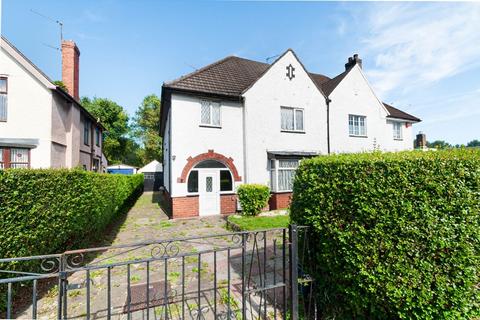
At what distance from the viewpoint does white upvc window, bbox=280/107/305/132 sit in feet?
44.4

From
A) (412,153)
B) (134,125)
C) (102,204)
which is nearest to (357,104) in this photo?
(412,153)

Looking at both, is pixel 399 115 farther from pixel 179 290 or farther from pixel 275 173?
pixel 179 290

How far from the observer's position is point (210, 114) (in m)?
11.7

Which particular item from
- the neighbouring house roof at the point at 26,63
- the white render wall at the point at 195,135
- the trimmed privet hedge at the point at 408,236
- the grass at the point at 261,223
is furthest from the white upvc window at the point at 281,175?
the neighbouring house roof at the point at 26,63

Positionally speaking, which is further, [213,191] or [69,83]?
[69,83]

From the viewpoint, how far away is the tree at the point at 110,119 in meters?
35.5

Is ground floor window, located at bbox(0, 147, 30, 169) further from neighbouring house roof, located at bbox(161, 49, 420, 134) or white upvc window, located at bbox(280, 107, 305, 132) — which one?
white upvc window, located at bbox(280, 107, 305, 132)

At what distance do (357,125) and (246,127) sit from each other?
9.21m

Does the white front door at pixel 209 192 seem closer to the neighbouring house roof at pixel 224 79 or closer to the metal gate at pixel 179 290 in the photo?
the neighbouring house roof at pixel 224 79

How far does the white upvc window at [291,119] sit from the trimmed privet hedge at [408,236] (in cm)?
1088

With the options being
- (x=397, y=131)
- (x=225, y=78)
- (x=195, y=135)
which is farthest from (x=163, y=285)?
(x=397, y=131)

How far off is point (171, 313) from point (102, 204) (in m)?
4.94

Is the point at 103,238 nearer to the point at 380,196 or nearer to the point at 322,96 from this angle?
the point at 380,196

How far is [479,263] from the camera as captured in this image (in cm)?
249
